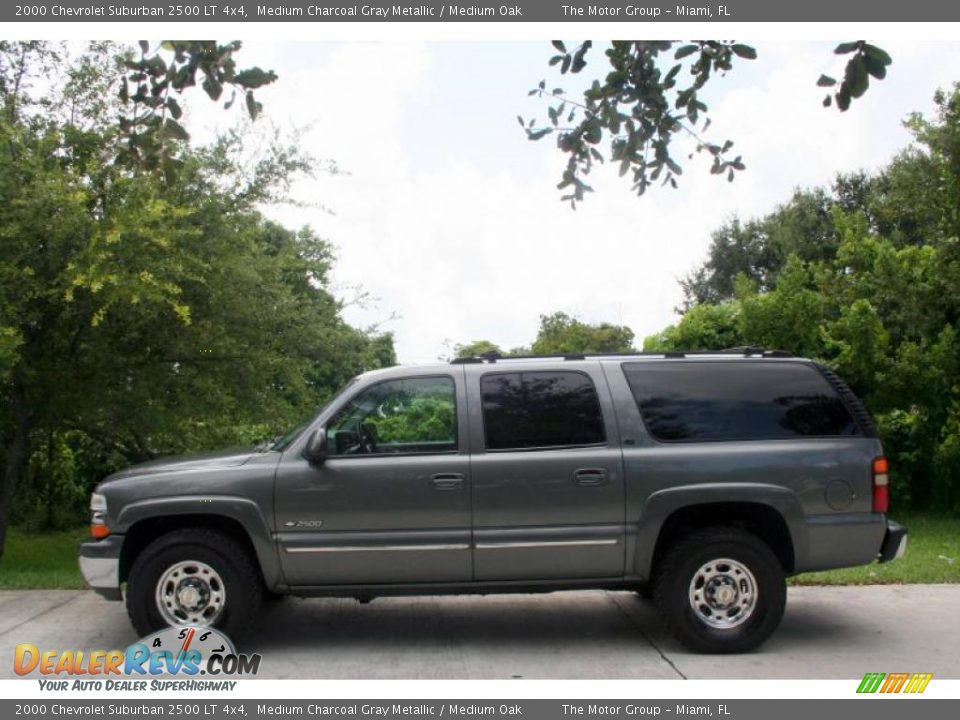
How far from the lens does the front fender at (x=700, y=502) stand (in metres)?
6.14

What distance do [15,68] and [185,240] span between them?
9.99ft

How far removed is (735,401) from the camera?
255 inches

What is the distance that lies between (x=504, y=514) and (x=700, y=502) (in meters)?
1.27

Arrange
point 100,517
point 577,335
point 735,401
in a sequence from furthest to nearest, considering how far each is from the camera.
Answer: point 577,335 < point 735,401 < point 100,517

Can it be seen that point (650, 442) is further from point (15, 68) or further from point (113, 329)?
point (15, 68)

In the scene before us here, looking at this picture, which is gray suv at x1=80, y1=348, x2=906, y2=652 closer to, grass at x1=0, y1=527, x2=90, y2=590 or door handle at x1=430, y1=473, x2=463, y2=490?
A: door handle at x1=430, y1=473, x2=463, y2=490

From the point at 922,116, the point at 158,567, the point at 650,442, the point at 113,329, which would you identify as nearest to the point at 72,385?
the point at 113,329

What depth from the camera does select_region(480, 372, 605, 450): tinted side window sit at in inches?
249

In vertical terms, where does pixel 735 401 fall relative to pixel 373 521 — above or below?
above

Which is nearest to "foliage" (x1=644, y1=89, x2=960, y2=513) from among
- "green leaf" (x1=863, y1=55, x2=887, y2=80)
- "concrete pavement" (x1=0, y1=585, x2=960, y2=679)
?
"concrete pavement" (x1=0, y1=585, x2=960, y2=679)

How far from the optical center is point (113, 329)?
9.78 m

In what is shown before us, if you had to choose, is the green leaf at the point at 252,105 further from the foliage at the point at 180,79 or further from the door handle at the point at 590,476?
the door handle at the point at 590,476

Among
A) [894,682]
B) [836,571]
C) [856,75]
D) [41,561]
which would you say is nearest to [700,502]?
[894,682]

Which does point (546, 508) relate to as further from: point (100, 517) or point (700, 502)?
point (100, 517)
